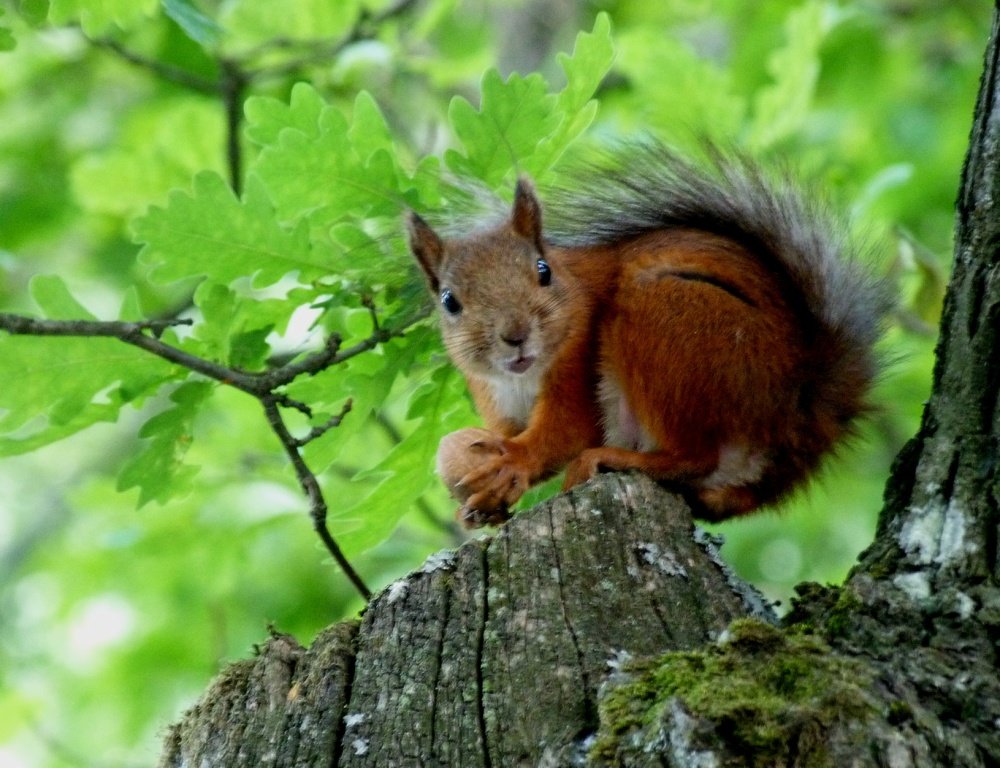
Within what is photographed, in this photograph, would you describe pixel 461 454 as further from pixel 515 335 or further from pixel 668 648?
pixel 668 648

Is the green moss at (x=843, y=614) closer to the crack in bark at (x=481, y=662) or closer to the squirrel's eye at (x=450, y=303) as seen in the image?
the crack in bark at (x=481, y=662)

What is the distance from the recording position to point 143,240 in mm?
2434

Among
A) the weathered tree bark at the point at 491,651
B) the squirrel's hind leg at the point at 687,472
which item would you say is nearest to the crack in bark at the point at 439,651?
the weathered tree bark at the point at 491,651

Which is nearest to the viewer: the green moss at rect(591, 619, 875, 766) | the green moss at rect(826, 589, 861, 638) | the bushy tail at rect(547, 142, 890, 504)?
the green moss at rect(591, 619, 875, 766)

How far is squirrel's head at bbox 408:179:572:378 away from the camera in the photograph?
2666 mm

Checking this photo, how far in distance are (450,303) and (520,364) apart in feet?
0.70

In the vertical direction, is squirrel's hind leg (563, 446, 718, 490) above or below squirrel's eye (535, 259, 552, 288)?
below

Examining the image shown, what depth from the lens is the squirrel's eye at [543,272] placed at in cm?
277

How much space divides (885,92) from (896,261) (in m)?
3.16

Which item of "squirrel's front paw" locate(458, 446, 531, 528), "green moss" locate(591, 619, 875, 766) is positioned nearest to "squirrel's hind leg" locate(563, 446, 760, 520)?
"squirrel's front paw" locate(458, 446, 531, 528)

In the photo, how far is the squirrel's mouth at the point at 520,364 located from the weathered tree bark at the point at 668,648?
73cm

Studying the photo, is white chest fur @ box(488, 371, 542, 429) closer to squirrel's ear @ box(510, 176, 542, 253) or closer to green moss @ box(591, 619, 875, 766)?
squirrel's ear @ box(510, 176, 542, 253)

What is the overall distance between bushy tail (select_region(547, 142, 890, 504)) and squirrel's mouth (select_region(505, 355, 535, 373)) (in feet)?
1.07

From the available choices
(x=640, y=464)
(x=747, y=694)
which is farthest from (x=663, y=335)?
(x=747, y=694)
